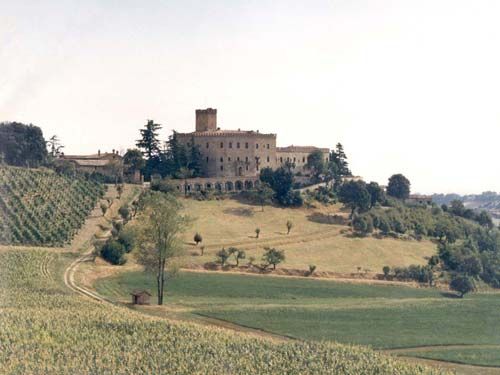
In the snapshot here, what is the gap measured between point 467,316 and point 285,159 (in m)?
65.2

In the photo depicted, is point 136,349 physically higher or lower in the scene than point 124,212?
lower

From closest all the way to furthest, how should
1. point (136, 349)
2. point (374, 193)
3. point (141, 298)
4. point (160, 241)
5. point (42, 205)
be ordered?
point (136, 349) < point (141, 298) < point (160, 241) < point (42, 205) < point (374, 193)

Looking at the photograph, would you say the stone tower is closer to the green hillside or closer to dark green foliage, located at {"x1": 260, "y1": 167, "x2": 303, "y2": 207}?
dark green foliage, located at {"x1": 260, "y1": 167, "x2": 303, "y2": 207}

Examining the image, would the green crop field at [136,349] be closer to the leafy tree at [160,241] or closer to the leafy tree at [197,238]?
the leafy tree at [160,241]

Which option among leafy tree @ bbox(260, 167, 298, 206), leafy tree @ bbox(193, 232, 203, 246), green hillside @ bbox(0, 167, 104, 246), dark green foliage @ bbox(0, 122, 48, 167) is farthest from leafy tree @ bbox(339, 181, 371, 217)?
dark green foliage @ bbox(0, 122, 48, 167)

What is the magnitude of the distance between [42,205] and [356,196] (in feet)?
144

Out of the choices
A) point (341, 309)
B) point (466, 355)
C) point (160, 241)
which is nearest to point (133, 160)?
point (160, 241)

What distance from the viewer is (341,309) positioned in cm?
5738

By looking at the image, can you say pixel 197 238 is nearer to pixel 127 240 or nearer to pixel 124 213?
pixel 124 213

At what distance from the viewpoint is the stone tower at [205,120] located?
116 meters

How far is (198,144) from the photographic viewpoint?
112 metres

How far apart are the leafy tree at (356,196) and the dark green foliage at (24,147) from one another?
41222mm

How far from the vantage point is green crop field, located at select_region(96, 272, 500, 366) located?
48438mm

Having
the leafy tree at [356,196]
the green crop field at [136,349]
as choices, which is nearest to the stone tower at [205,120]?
the leafy tree at [356,196]
